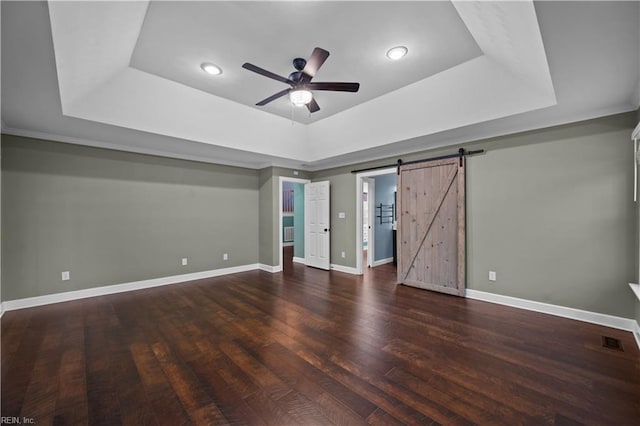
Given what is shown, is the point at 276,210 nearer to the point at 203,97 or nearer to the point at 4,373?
the point at 203,97

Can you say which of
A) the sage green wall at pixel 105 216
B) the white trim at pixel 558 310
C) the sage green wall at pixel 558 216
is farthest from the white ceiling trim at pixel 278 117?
the white trim at pixel 558 310

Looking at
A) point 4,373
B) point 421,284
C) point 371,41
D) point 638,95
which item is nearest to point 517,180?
point 638,95

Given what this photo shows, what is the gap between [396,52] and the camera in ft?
9.59

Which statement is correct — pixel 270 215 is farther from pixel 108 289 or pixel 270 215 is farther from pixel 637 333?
pixel 637 333

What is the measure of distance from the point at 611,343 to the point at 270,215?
17.9ft

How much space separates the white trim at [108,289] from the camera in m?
3.61

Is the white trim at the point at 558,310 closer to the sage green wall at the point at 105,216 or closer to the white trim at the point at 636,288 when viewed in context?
the white trim at the point at 636,288

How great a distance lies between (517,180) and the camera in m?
3.58

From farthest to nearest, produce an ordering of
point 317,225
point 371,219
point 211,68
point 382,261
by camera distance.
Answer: point 382,261
point 371,219
point 317,225
point 211,68

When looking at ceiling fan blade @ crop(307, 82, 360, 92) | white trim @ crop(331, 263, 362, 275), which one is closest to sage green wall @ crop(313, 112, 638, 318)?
white trim @ crop(331, 263, 362, 275)

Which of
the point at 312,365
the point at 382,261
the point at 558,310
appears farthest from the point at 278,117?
the point at 558,310

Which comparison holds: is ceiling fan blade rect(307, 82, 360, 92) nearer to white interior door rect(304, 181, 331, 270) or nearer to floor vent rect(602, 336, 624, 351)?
white interior door rect(304, 181, 331, 270)

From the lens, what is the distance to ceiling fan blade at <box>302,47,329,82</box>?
2.27 meters

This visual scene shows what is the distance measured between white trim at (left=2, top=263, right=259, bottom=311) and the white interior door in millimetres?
1786
